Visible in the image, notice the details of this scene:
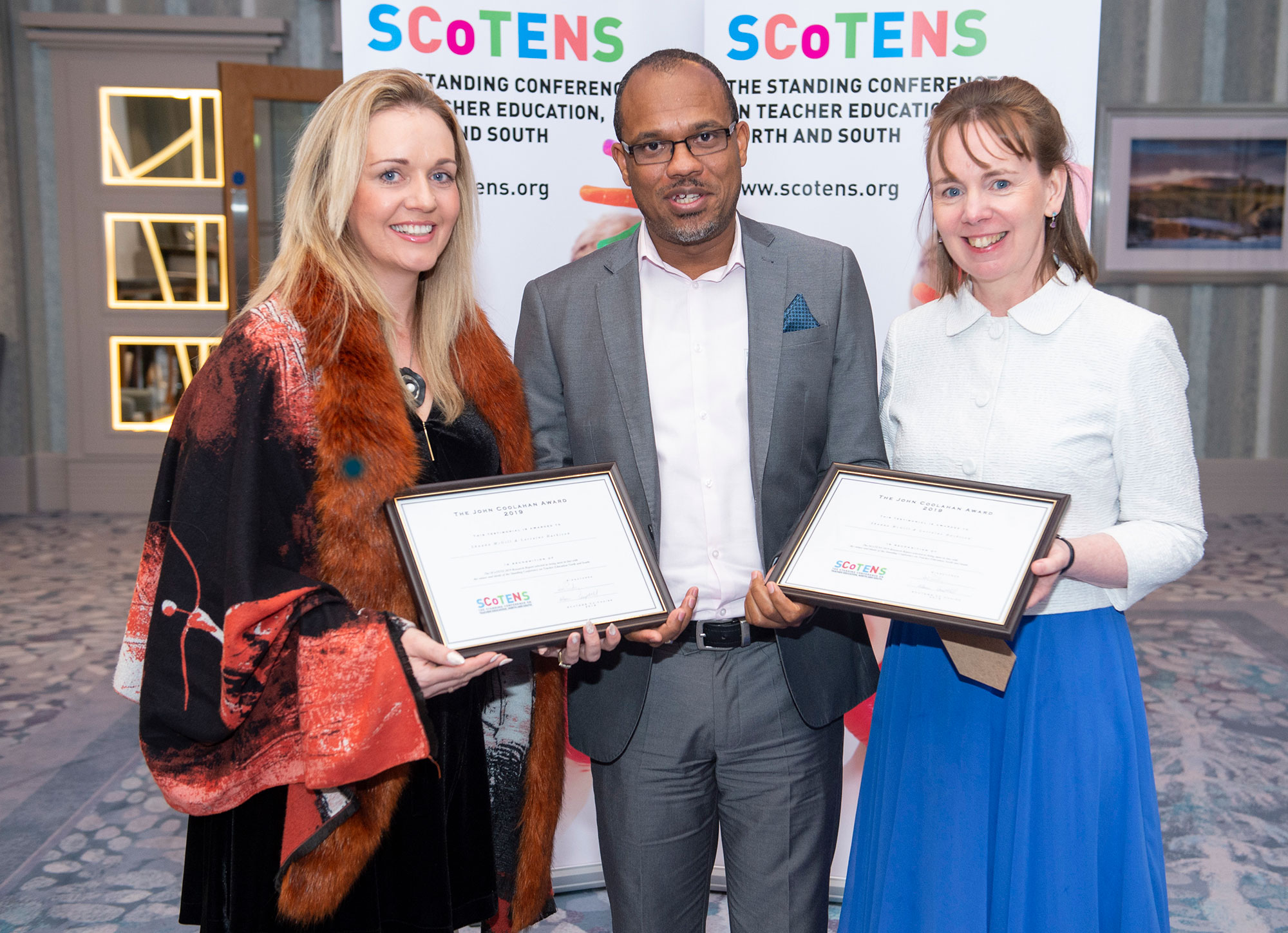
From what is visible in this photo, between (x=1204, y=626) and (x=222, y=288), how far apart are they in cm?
712

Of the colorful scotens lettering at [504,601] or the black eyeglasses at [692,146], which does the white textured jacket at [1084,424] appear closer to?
the black eyeglasses at [692,146]

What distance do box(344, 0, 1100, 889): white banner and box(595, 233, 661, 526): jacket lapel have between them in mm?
856

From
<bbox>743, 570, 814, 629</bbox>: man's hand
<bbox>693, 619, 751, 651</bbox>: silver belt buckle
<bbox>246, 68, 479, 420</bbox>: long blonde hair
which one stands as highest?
<bbox>246, 68, 479, 420</bbox>: long blonde hair

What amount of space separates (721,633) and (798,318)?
1.94 feet

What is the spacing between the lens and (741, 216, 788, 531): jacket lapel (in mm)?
1763

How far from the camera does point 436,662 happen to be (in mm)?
1454

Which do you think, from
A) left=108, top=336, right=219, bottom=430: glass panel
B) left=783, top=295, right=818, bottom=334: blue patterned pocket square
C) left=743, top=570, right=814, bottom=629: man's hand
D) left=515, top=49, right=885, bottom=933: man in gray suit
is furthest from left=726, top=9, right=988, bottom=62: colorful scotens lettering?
left=108, top=336, right=219, bottom=430: glass panel

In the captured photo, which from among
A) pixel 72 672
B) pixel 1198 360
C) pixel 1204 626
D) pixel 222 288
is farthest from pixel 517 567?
pixel 1198 360

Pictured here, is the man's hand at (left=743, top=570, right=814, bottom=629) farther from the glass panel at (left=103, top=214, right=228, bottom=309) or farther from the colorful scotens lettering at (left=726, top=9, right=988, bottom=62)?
the glass panel at (left=103, top=214, right=228, bottom=309)

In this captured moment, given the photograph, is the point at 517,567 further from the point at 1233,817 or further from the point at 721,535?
the point at 1233,817

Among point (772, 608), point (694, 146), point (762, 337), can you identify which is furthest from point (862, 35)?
point (772, 608)

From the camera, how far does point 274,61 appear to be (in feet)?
24.2

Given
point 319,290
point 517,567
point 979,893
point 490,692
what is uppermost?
point 319,290

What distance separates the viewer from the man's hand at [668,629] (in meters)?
1.61
